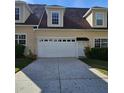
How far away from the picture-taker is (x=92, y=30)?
20.6 metres

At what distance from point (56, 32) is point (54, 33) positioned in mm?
237

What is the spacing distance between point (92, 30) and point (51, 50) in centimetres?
473

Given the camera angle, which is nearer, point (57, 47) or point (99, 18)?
point (57, 47)

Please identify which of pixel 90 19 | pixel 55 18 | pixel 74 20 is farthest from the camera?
pixel 74 20

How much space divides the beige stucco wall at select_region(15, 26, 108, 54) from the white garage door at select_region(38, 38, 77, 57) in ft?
1.66

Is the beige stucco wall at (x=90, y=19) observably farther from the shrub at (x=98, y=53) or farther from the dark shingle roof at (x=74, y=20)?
the shrub at (x=98, y=53)

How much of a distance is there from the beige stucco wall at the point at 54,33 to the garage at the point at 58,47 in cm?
51

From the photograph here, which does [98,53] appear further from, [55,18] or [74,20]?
[55,18]

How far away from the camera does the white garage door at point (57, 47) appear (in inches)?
786

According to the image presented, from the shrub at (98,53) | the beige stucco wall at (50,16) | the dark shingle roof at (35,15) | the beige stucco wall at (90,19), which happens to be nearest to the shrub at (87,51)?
the shrub at (98,53)

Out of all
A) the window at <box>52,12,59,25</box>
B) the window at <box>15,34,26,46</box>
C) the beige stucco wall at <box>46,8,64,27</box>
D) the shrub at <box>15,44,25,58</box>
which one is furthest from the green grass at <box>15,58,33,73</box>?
the window at <box>52,12,59,25</box>

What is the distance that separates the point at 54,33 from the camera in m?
20.2

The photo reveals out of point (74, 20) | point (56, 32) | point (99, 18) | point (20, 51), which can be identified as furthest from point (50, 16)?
point (99, 18)
